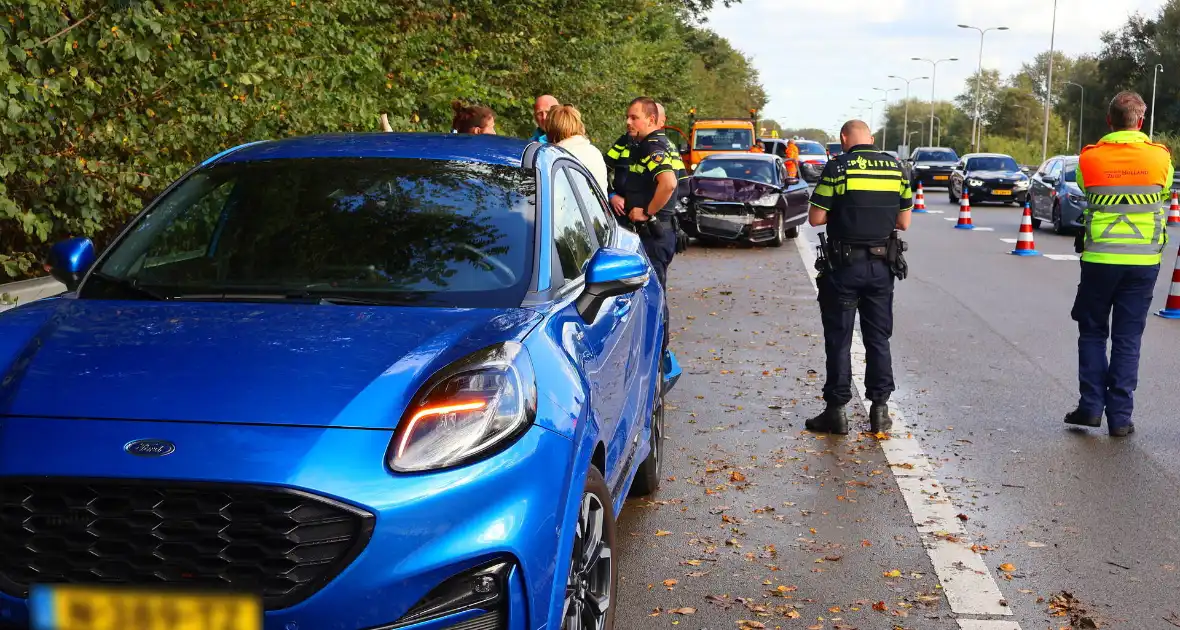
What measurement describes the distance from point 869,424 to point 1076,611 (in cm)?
315

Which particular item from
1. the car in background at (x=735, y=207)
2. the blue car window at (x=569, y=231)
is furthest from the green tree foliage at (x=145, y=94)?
the car in background at (x=735, y=207)

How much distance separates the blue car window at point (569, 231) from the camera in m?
4.40

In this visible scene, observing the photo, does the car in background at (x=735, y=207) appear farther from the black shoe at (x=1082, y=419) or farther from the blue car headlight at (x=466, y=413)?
the blue car headlight at (x=466, y=413)

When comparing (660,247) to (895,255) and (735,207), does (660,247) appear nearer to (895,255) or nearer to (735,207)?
(895,255)

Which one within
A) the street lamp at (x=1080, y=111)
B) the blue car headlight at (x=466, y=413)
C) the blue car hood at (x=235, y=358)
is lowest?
the street lamp at (x=1080, y=111)

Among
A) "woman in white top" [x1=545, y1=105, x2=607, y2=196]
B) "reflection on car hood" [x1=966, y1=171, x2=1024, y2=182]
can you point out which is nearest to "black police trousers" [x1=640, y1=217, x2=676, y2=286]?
"woman in white top" [x1=545, y1=105, x2=607, y2=196]

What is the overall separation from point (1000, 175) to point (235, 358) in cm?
3491

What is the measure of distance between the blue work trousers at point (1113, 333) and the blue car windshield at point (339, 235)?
14.4ft

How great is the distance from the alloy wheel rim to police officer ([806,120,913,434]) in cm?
381

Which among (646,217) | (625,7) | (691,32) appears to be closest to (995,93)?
(691,32)

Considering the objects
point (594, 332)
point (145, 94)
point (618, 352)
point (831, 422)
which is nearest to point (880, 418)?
point (831, 422)

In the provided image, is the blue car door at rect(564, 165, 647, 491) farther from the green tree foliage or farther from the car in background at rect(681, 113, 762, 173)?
the car in background at rect(681, 113, 762, 173)

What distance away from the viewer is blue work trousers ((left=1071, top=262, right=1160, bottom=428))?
7.52 metres

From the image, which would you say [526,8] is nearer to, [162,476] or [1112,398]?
[1112,398]
